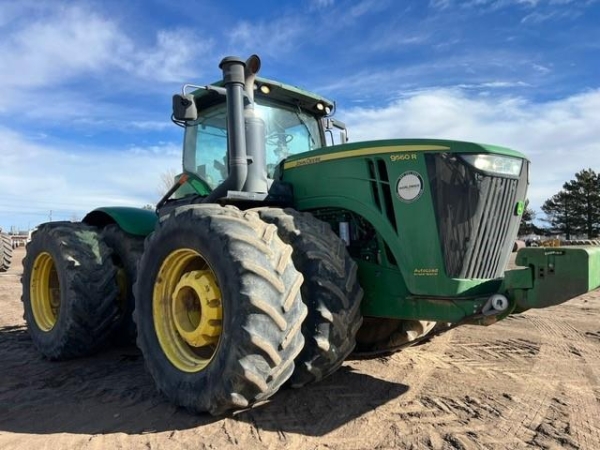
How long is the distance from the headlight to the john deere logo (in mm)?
332

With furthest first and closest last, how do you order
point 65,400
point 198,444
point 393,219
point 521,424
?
A: point 65,400, point 393,219, point 521,424, point 198,444

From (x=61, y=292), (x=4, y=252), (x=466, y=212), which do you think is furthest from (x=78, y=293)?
(x=4, y=252)

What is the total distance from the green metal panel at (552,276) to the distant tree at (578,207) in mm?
47221

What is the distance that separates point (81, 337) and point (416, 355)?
10.6 ft

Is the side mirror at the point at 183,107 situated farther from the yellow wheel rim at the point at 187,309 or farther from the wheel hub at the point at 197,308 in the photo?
the wheel hub at the point at 197,308

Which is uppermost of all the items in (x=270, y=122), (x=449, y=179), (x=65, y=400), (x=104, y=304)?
(x=270, y=122)

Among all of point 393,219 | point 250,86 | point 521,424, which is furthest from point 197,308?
point 521,424

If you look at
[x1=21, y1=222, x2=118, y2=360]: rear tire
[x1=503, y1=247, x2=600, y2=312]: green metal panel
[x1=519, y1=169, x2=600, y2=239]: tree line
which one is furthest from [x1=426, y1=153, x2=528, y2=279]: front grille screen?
[x1=519, y1=169, x2=600, y2=239]: tree line

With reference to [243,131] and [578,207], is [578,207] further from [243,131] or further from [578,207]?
[243,131]

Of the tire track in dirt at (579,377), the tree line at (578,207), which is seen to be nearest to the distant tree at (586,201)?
the tree line at (578,207)

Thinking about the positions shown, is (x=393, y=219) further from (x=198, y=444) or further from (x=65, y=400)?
(x=65, y=400)

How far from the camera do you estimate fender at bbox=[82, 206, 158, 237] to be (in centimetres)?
525

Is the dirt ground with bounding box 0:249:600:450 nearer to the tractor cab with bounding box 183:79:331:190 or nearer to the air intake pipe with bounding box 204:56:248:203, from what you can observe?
the air intake pipe with bounding box 204:56:248:203

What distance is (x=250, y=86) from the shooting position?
4398 millimetres
